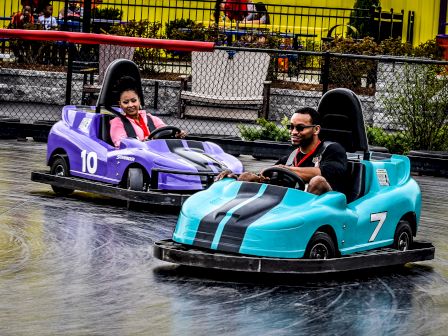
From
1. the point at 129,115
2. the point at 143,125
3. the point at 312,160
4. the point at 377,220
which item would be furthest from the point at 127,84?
the point at 377,220

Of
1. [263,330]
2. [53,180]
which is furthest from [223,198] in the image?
[53,180]

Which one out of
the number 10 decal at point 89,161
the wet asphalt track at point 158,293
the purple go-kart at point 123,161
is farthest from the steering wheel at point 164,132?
the wet asphalt track at point 158,293

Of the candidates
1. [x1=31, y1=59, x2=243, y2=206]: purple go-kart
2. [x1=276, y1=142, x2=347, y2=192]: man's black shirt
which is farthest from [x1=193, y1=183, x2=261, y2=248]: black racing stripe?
[x1=31, y1=59, x2=243, y2=206]: purple go-kart

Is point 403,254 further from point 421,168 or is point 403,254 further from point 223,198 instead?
point 421,168

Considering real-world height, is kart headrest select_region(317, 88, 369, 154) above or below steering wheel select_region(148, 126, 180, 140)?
above

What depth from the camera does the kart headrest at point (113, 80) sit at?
12.1 metres

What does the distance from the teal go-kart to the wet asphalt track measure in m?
0.15

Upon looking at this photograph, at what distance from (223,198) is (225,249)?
1.68 ft

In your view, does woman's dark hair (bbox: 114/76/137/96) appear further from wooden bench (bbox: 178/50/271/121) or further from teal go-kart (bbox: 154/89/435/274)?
wooden bench (bbox: 178/50/271/121)

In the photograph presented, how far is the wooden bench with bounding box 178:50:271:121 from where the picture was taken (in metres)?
19.7

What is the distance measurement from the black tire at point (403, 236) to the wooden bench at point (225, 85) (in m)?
10.5

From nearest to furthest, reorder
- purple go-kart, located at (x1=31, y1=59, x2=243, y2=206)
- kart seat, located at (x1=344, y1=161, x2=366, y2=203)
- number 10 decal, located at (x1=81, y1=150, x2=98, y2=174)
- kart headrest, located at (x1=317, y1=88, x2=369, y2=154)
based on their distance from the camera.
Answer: kart seat, located at (x1=344, y1=161, x2=366, y2=203), kart headrest, located at (x1=317, y1=88, x2=369, y2=154), purple go-kart, located at (x1=31, y1=59, x2=243, y2=206), number 10 decal, located at (x1=81, y1=150, x2=98, y2=174)

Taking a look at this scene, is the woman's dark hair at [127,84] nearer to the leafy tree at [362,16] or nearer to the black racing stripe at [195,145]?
the black racing stripe at [195,145]

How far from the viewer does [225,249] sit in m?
8.03
